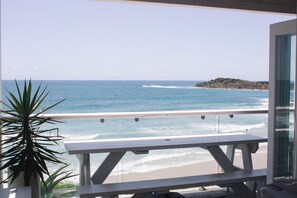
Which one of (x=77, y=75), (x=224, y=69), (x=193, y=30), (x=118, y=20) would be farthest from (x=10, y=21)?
(x=224, y=69)

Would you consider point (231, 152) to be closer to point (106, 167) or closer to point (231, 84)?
point (106, 167)

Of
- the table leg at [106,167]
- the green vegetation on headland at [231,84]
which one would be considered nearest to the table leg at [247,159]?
the table leg at [106,167]

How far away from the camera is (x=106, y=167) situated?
337 cm

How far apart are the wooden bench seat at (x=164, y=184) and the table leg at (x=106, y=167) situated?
17cm

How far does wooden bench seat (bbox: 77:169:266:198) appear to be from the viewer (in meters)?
3.01

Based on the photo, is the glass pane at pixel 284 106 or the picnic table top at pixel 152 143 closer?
the glass pane at pixel 284 106

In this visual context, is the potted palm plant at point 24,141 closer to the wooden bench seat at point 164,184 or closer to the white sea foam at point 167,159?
the wooden bench seat at point 164,184

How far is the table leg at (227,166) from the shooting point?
3.53 meters

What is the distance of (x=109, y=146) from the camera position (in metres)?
3.28

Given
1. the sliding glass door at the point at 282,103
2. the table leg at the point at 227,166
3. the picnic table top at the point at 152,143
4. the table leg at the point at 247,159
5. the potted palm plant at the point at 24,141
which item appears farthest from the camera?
the table leg at the point at 247,159

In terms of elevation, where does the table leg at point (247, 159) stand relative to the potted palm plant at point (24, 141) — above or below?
below

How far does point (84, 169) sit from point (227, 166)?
5.08 ft

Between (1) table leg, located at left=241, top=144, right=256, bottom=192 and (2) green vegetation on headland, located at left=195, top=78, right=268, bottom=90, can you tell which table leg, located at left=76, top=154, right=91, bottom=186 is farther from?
(2) green vegetation on headland, located at left=195, top=78, right=268, bottom=90

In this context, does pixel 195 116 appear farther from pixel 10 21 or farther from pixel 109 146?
pixel 10 21
